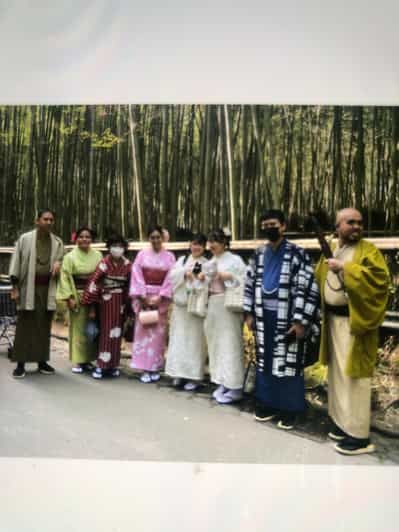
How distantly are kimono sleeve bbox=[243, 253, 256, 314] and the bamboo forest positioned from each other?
0.46ft

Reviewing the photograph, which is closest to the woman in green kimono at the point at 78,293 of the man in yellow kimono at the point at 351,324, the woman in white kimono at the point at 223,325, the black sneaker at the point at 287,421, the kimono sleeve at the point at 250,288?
the woman in white kimono at the point at 223,325

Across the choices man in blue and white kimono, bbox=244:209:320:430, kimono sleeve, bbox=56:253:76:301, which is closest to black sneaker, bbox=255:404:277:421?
man in blue and white kimono, bbox=244:209:320:430

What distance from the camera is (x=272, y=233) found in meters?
2.30

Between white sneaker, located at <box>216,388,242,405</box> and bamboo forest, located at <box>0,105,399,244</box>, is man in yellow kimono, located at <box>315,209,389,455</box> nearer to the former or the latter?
bamboo forest, located at <box>0,105,399,244</box>

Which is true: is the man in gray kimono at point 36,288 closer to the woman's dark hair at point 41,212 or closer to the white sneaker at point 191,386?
the woman's dark hair at point 41,212

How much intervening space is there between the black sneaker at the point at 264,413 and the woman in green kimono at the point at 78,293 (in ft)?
2.83

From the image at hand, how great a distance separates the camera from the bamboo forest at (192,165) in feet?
7.56

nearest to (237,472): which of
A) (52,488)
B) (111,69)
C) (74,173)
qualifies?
(52,488)

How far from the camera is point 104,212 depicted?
7.93 feet

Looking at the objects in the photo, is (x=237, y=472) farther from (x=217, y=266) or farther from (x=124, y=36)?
(x=124, y=36)

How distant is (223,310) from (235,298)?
9cm

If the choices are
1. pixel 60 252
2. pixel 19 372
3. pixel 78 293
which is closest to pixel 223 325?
pixel 78 293

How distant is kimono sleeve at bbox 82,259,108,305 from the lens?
246cm

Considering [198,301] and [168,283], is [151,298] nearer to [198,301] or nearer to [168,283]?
[168,283]
